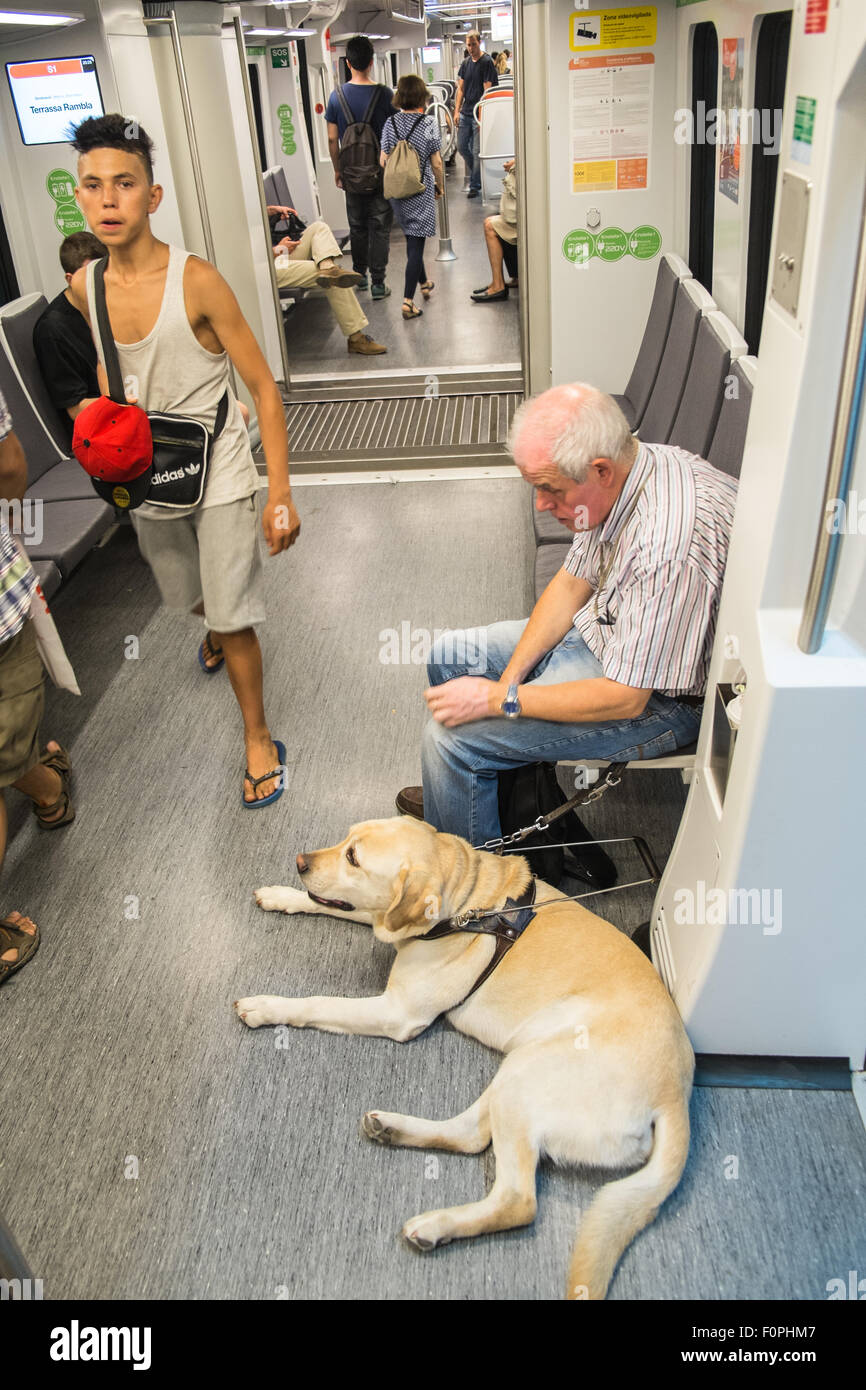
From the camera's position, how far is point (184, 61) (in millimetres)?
5957

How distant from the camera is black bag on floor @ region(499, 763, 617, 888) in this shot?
302 centimetres

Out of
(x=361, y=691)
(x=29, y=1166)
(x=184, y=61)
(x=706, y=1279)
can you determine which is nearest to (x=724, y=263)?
(x=361, y=691)

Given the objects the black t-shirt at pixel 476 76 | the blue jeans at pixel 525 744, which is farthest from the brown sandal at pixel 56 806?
the black t-shirt at pixel 476 76

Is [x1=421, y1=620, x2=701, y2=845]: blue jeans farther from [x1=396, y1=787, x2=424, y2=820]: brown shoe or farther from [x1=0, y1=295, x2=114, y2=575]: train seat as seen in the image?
[x1=0, y1=295, x2=114, y2=575]: train seat

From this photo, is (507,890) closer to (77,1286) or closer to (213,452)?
(77,1286)

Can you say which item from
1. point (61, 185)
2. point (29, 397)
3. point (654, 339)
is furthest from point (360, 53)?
point (29, 397)

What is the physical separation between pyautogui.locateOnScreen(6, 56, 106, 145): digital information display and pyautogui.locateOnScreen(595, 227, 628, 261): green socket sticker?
3.06 meters

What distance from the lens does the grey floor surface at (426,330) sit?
8.22m

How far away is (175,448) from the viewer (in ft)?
11.1

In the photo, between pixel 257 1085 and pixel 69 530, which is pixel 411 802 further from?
pixel 69 530

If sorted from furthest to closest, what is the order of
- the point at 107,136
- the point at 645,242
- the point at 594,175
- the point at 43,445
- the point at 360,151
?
the point at 360,151 → the point at 645,242 → the point at 594,175 → the point at 43,445 → the point at 107,136

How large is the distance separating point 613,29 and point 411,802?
4610mm

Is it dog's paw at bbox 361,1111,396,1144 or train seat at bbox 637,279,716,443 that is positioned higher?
train seat at bbox 637,279,716,443

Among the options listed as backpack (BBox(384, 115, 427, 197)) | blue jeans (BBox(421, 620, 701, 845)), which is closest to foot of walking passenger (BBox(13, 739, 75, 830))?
blue jeans (BBox(421, 620, 701, 845))
